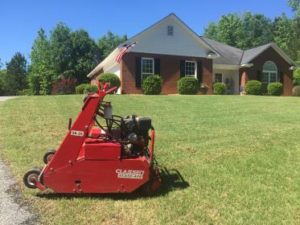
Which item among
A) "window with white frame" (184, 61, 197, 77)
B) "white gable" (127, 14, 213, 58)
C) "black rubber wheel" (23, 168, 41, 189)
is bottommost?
"black rubber wheel" (23, 168, 41, 189)

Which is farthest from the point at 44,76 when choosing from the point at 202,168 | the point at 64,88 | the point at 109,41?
the point at 202,168

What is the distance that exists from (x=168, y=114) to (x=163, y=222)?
955 cm

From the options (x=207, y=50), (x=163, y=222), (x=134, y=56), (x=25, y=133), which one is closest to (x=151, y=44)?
(x=134, y=56)

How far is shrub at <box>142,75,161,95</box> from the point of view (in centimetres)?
2707

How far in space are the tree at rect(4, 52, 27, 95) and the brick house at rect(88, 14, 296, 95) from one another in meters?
34.5

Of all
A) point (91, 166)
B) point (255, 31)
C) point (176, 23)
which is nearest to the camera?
point (91, 166)

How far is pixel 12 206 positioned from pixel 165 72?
24.0m

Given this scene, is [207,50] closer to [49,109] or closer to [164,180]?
[49,109]

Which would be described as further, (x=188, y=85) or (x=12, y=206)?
(x=188, y=85)

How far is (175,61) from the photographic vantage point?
2980 centimetres

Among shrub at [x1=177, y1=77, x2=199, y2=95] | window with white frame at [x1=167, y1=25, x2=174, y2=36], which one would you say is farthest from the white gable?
shrub at [x1=177, y1=77, x2=199, y2=95]

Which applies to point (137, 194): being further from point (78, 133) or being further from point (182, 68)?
point (182, 68)

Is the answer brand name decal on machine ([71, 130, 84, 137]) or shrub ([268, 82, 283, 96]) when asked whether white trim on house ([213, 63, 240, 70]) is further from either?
brand name decal on machine ([71, 130, 84, 137])

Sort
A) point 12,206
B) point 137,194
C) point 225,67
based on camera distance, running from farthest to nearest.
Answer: point 225,67, point 137,194, point 12,206
